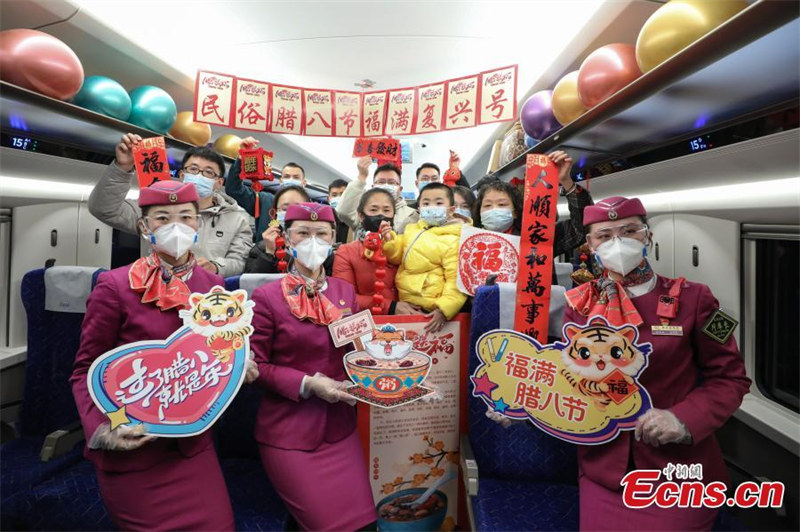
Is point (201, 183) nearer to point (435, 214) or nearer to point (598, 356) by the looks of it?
point (435, 214)

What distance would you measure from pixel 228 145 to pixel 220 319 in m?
4.69

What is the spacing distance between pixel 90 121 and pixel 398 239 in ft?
8.11

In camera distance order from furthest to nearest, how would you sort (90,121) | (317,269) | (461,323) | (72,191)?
(72,191), (90,121), (461,323), (317,269)

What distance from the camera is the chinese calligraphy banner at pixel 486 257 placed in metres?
2.45

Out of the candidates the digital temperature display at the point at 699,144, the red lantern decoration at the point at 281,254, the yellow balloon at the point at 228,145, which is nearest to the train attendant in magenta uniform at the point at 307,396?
the red lantern decoration at the point at 281,254

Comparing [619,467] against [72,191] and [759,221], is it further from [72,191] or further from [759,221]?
[72,191]

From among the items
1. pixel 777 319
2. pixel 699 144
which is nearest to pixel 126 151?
pixel 699 144

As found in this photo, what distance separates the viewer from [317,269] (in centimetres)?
221

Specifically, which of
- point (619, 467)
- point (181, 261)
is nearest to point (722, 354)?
point (619, 467)

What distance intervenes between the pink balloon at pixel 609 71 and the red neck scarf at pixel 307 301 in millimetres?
2027

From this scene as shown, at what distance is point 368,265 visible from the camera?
283 cm

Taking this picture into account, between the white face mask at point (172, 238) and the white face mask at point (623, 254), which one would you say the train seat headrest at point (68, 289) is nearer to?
the white face mask at point (172, 238)

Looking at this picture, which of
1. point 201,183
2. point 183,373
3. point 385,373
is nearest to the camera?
point 183,373

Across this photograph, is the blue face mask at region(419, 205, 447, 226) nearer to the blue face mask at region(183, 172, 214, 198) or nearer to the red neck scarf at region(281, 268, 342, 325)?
the red neck scarf at region(281, 268, 342, 325)
